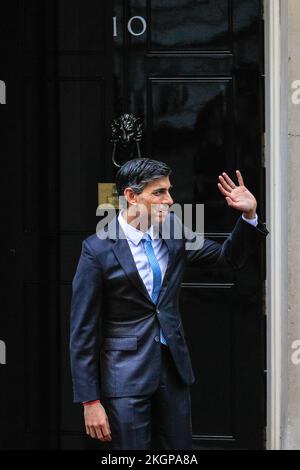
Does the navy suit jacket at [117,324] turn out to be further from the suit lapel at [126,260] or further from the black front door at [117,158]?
the black front door at [117,158]

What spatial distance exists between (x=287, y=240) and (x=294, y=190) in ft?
0.94

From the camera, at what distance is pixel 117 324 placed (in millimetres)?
4039

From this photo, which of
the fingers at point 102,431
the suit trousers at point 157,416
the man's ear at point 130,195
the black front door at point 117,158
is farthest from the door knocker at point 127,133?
the fingers at point 102,431

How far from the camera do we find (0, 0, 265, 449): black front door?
5.52 metres

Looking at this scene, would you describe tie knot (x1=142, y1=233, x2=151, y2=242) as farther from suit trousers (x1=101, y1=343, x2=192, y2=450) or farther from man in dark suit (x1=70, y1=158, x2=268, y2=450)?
suit trousers (x1=101, y1=343, x2=192, y2=450)

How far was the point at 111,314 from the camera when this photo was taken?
4043 mm

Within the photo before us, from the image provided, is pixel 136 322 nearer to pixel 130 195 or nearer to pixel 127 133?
pixel 130 195

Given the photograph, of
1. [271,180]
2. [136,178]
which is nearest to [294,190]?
[271,180]

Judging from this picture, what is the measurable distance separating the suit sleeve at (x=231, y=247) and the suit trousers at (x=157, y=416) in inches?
19.1

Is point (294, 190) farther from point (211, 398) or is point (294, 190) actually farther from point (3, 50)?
point (3, 50)

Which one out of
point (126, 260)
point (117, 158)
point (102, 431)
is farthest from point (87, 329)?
point (117, 158)

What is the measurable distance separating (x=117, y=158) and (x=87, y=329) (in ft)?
5.92

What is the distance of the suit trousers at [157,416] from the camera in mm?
3961
